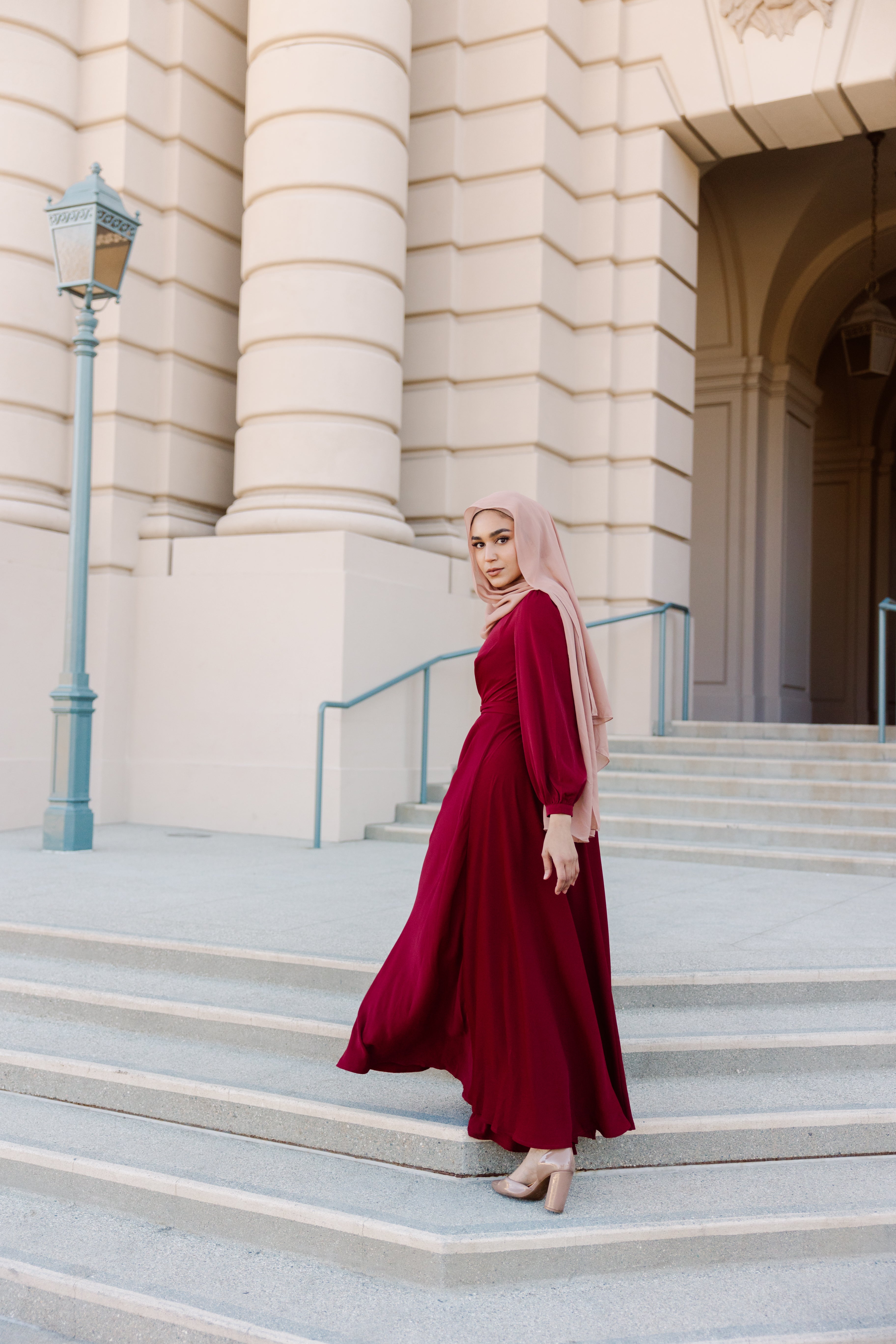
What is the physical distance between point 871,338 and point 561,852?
10.4m

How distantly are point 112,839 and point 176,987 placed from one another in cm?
383

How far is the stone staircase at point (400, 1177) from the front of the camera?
2.89m

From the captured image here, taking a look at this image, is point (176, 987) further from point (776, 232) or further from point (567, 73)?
point (776, 232)

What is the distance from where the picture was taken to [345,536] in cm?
848

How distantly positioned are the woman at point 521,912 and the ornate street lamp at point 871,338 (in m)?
9.98

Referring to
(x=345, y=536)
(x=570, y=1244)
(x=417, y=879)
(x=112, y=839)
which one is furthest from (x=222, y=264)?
(x=570, y=1244)

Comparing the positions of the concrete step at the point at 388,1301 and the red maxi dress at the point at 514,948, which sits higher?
the red maxi dress at the point at 514,948

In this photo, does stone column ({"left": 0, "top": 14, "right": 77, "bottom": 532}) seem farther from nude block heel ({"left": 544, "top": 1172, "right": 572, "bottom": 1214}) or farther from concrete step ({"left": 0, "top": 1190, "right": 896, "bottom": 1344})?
nude block heel ({"left": 544, "top": 1172, "right": 572, "bottom": 1214})

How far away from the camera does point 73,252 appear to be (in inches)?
300

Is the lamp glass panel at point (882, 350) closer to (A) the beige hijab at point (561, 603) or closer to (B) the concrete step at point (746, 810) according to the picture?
(B) the concrete step at point (746, 810)

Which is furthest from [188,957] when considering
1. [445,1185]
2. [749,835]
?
[749,835]

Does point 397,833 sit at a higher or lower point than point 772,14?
lower

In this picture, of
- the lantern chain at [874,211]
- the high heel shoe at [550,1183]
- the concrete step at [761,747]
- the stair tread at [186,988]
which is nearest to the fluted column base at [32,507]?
the concrete step at [761,747]

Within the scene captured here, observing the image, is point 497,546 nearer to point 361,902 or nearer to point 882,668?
point 361,902
